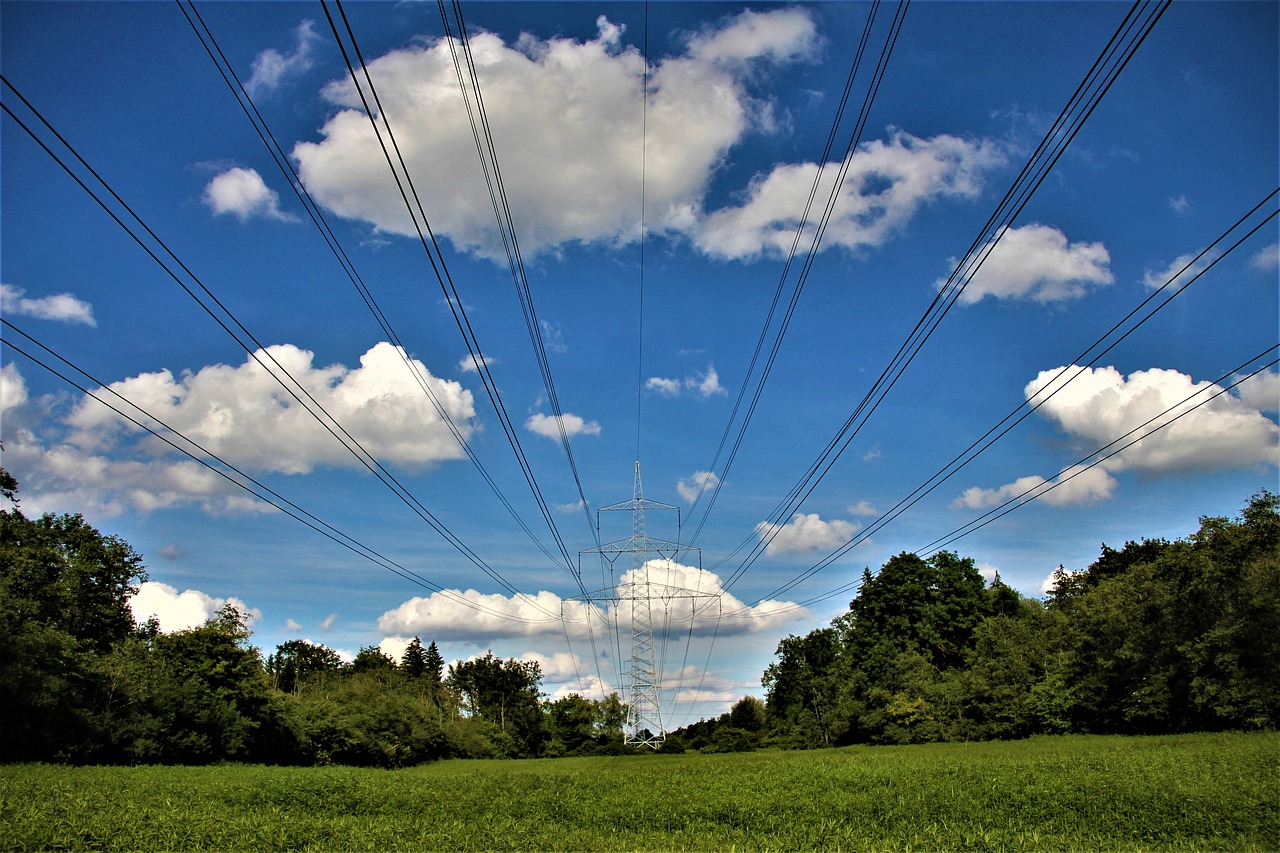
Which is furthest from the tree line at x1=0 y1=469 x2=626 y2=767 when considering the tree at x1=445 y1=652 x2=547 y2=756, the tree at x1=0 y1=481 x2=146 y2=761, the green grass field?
the tree at x1=445 y1=652 x2=547 y2=756

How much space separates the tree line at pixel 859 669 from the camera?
4131cm

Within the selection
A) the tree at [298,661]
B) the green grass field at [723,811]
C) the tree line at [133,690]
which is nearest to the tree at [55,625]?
the tree line at [133,690]

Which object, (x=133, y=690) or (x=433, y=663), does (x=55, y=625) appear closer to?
(x=133, y=690)

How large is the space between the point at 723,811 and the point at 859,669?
60894 millimetres

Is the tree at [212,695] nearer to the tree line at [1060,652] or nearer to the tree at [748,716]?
the tree line at [1060,652]

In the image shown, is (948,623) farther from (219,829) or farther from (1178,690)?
(219,829)

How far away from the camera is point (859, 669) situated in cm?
7875

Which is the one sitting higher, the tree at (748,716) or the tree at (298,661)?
the tree at (298,661)

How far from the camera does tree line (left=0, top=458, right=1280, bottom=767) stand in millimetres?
41312

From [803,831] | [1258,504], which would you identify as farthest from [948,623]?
[803,831]

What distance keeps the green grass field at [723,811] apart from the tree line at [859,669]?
12.2 metres

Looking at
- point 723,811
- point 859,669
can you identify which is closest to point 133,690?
point 723,811

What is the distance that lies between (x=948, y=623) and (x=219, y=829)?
71.4 meters

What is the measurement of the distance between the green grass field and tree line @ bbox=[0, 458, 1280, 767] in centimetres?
1222
